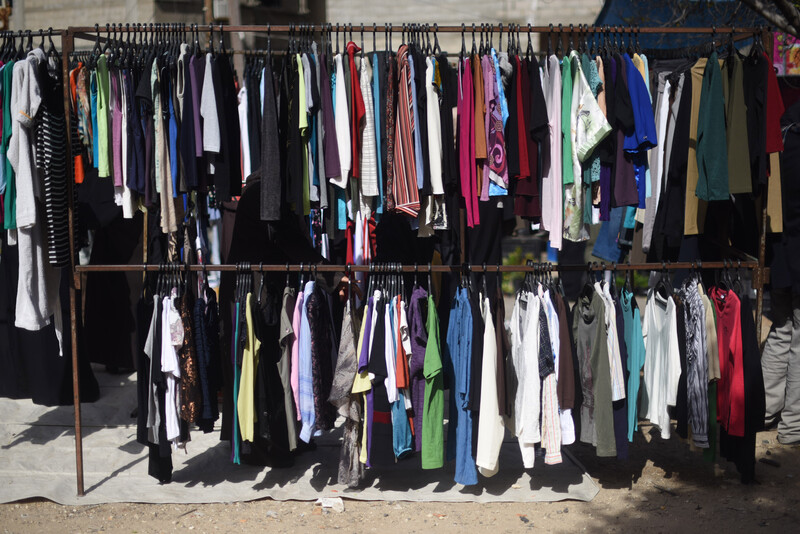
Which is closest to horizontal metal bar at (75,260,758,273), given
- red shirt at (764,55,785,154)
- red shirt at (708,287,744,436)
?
red shirt at (708,287,744,436)

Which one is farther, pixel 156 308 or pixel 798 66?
pixel 798 66

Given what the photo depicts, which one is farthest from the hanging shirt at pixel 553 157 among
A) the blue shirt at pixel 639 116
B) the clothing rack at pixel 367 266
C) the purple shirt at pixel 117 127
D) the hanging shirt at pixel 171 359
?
the purple shirt at pixel 117 127

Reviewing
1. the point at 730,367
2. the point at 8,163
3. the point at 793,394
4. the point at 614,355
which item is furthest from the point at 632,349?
the point at 8,163

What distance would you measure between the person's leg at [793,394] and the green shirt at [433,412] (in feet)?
8.30

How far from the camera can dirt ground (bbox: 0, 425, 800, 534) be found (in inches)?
165

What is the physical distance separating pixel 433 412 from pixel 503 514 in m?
0.70

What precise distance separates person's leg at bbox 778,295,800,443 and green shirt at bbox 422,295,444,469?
2528 mm

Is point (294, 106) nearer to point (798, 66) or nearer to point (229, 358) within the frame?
point (229, 358)

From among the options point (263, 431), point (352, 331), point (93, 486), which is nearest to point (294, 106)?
point (352, 331)

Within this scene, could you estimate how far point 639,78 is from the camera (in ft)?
14.2

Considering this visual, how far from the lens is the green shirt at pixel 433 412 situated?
4.35 metres

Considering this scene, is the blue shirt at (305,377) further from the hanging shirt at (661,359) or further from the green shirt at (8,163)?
the hanging shirt at (661,359)

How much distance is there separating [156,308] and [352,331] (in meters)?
1.15

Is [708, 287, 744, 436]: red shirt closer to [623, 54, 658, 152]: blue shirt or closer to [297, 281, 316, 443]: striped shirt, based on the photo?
[623, 54, 658, 152]: blue shirt
